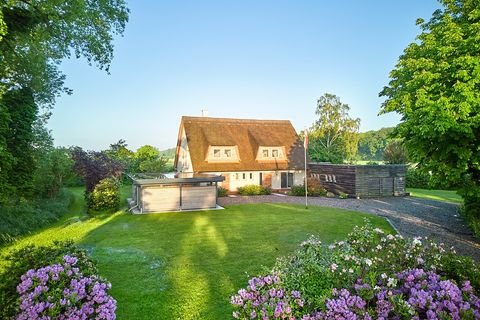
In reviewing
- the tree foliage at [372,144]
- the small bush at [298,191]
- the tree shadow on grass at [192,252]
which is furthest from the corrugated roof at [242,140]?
the tree foliage at [372,144]

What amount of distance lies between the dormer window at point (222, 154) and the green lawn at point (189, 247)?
26.9 feet

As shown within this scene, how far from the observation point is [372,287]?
3.54m

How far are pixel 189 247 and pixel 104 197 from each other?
32.7 ft

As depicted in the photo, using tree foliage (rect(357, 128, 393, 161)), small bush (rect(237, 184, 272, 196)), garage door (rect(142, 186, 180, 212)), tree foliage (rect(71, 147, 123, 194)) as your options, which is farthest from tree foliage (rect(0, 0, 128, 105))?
tree foliage (rect(357, 128, 393, 161))

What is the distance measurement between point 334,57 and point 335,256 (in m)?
20.6

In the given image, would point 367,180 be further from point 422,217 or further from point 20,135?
point 20,135

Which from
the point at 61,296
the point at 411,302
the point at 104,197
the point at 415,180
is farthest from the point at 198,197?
the point at 415,180

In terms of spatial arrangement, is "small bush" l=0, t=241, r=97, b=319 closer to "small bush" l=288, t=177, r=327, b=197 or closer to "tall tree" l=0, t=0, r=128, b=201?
"tall tree" l=0, t=0, r=128, b=201

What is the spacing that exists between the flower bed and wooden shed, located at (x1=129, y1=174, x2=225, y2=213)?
546 inches

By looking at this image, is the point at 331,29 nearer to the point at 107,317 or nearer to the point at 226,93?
the point at 226,93

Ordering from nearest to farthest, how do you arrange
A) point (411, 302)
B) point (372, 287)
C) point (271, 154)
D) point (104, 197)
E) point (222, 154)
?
1. point (411, 302)
2. point (372, 287)
3. point (104, 197)
4. point (222, 154)
5. point (271, 154)

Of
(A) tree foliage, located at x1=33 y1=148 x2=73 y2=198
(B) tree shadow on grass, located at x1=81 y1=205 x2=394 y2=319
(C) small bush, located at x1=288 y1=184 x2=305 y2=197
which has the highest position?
(A) tree foliage, located at x1=33 y1=148 x2=73 y2=198

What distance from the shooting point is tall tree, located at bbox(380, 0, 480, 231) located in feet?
29.1

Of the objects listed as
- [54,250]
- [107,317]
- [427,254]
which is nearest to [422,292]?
[427,254]
